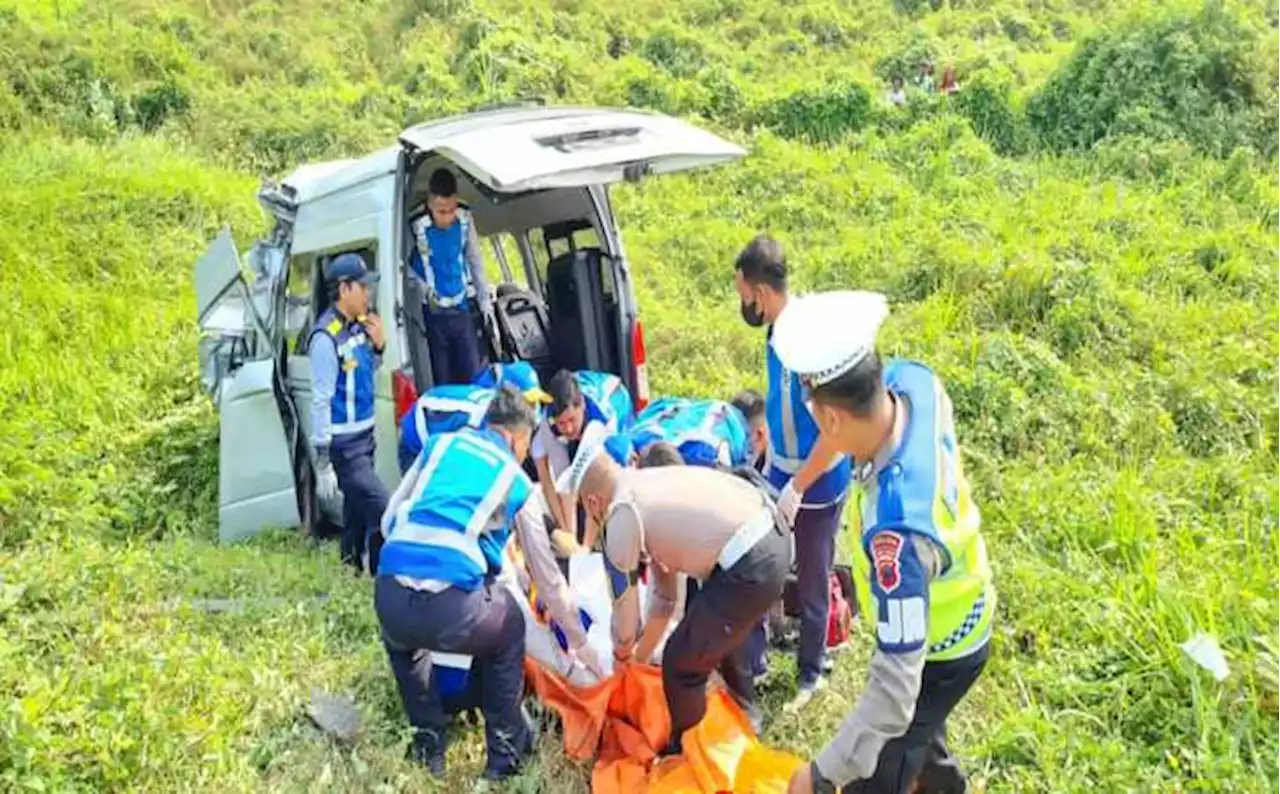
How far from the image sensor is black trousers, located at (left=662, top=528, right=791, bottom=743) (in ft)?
11.1

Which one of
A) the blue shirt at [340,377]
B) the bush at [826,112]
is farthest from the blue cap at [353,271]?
the bush at [826,112]

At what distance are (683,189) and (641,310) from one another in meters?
→ 3.57

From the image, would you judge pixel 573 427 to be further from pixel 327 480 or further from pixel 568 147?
pixel 327 480

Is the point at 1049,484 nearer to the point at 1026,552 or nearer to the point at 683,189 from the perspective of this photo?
the point at 1026,552

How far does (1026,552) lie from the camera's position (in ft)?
15.8

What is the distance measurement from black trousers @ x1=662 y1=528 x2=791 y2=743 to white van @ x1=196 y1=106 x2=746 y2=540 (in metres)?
1.61

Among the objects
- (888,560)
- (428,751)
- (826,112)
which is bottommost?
(826,112)

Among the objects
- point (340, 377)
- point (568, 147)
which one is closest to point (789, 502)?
point (568, 147)

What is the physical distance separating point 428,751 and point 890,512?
196 cm

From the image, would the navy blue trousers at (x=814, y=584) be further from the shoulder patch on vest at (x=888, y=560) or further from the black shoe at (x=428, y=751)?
the shoulder patch on vest at (x=888, y=560)

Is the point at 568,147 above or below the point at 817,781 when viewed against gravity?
above

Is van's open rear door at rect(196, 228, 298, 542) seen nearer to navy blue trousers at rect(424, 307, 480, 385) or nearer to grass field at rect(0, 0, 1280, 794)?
grass field at rect(0, 0, 1280, 794)

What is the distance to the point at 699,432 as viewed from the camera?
4.29 m

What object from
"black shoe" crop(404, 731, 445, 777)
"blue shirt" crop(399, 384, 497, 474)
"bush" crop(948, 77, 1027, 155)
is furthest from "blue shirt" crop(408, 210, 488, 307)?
"bush" crop(948, 77, 1027, 155)
